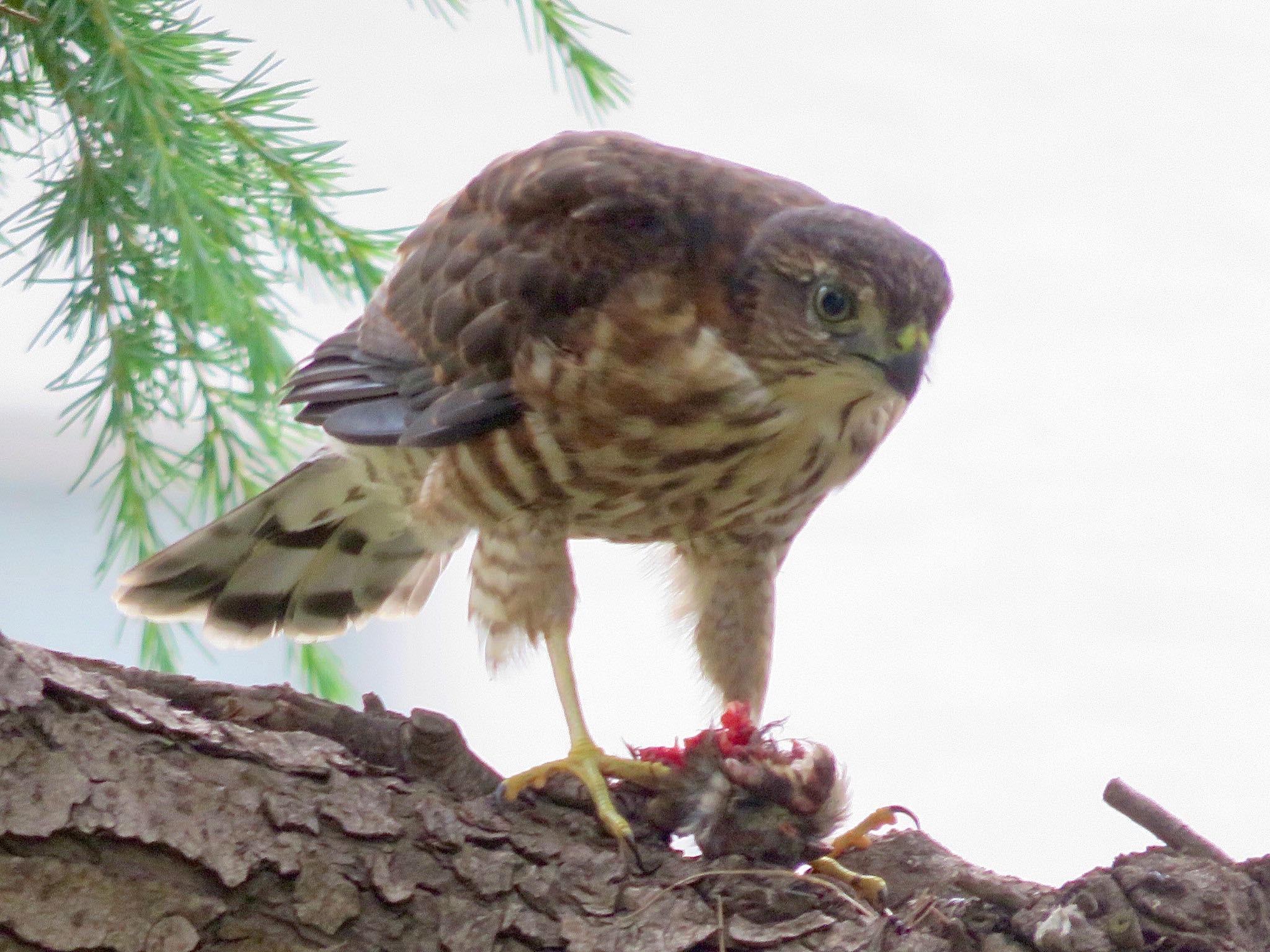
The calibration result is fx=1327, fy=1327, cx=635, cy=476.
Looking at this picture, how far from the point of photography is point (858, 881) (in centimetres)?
140

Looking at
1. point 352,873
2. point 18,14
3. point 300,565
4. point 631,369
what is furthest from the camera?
point 300,565

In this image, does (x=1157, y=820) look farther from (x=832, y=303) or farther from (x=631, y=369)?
(x=631, y=369)

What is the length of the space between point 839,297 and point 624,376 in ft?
0.94

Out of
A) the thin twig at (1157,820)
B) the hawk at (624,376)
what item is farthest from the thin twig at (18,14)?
the thin twig at (1157,820)

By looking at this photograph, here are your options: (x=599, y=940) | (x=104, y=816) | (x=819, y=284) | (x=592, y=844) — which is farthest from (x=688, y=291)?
(x=104, y=816)

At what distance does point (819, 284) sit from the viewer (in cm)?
156

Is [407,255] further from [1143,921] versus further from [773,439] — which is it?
[1143,921]

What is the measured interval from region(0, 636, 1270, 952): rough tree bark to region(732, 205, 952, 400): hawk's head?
591mm

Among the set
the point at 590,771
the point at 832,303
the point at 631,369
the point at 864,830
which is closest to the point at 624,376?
the point at 631,369

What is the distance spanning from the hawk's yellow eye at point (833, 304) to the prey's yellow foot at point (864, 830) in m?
0.57

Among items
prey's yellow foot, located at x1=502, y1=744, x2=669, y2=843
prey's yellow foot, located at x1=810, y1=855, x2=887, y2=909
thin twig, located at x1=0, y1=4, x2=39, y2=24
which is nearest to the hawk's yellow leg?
prey's yellow foot, located at x1=502, y1=744, x2=669, y2=843

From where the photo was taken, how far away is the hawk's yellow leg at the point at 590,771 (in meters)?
1.45

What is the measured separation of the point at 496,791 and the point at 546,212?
2.54 feet

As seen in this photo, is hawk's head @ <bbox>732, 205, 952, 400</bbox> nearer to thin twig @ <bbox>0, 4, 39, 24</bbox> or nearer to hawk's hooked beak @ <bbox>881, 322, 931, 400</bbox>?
hawk's hooked beak @ <bbox>881, 322, 931, 400</bbox>
